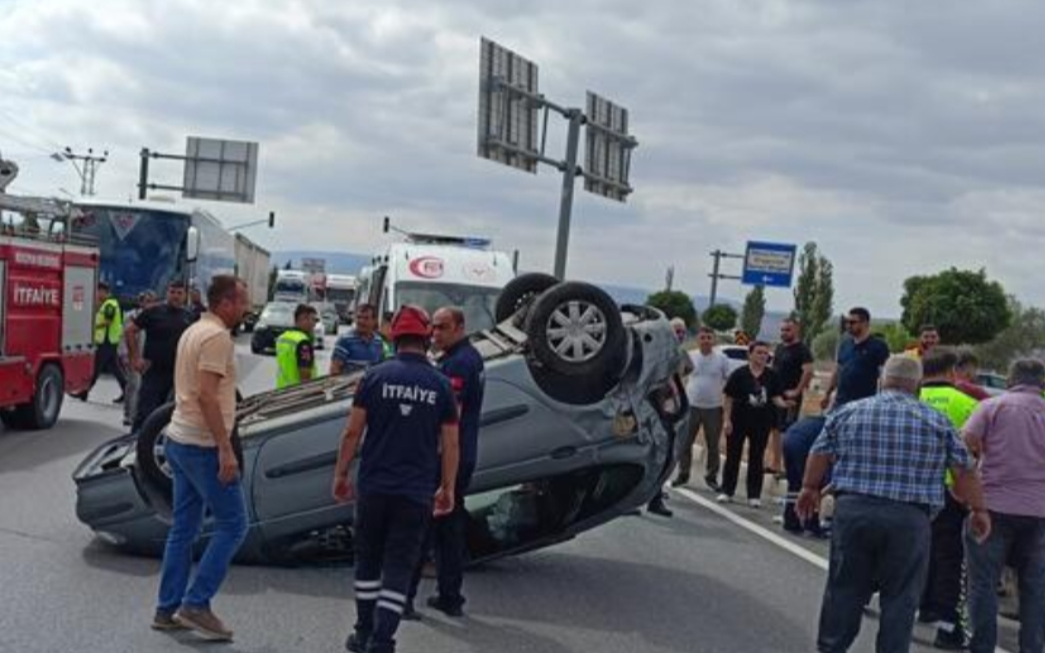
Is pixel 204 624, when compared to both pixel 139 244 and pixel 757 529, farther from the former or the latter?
pixel 139 244

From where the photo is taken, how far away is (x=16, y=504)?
377 inches

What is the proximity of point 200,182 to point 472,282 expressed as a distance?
29.4 m

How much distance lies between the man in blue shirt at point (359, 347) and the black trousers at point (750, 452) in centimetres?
382

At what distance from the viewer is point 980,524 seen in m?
6.52

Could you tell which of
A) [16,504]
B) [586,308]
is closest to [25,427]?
[16,504]

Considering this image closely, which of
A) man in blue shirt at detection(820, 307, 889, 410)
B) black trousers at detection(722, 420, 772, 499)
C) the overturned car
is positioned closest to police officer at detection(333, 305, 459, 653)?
the overturned car

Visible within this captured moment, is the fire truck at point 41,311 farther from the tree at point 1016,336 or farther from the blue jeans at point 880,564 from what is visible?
the tree at point 1016,336

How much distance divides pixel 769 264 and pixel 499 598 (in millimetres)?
38809

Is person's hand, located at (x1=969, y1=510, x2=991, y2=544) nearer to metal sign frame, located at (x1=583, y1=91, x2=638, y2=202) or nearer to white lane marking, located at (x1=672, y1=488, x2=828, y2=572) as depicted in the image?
white lane marking, located at (x1=672, y1=488, x2=828, y2=572)

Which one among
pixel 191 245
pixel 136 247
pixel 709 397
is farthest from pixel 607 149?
pixel 709 397

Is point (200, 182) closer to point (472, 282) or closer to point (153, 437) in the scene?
point (472, 282)

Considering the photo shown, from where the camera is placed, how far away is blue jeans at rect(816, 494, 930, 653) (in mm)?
5949

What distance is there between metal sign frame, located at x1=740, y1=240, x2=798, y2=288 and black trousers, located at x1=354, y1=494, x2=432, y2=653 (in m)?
39.6

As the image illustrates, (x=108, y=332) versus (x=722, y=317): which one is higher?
(x=722, y=317)
